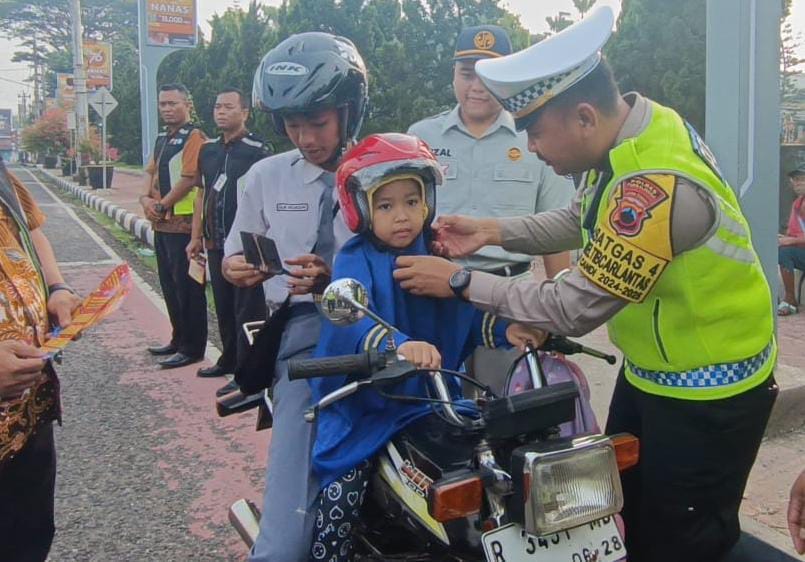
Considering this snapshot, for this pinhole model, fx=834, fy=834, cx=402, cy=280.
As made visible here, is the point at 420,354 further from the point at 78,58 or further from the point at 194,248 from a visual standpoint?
the point at 78,58

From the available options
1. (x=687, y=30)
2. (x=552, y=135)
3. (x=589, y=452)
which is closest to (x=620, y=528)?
(x=589, y=452)

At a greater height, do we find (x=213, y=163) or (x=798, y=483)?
(x=213, y=163)

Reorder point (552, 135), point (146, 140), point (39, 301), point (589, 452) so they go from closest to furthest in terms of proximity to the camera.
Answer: point (589, 452) < point (552, 135) < point (39, 301) < point (146, 140)

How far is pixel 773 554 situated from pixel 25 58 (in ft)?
266

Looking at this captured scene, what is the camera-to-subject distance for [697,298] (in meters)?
2.03

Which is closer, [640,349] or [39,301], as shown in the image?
[640,349]

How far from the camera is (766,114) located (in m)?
4.29

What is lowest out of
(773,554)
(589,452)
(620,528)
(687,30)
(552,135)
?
(773,554)

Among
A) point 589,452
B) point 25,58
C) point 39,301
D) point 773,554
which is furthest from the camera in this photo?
point 25,58

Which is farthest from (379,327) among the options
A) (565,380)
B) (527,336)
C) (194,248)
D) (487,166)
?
(194,248)

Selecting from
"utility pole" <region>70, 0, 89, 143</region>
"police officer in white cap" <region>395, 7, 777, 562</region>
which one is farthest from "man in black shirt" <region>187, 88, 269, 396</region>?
"utility pole" <region>70, 0, 89, 143</region>

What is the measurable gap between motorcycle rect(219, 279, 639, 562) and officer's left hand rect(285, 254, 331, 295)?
1.50 ft

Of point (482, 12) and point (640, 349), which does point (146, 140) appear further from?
point (640, 349)

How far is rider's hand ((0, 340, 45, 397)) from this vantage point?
81.8 inches
